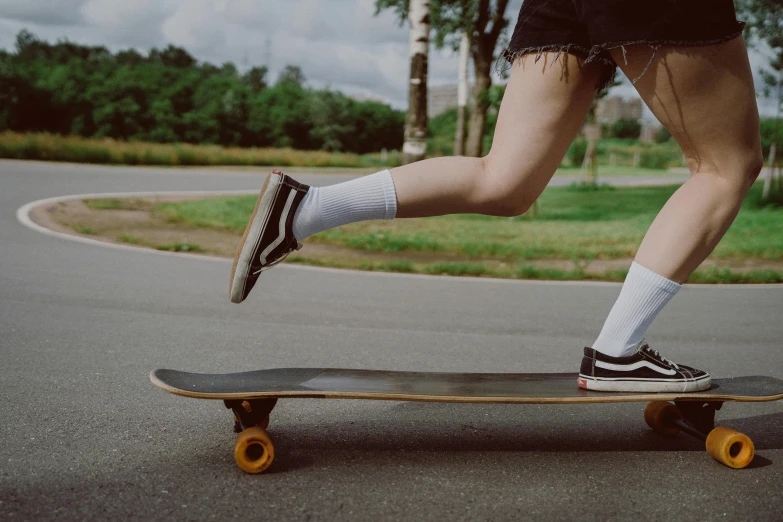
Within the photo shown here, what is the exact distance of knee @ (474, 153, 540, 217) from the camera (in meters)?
2.32

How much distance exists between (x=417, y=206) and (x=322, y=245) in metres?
5.85

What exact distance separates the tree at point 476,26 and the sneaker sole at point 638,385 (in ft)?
46.1

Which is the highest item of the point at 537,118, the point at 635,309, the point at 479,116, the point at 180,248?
the point at 479,116

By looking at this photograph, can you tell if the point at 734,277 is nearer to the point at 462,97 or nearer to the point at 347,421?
the point at 347,421

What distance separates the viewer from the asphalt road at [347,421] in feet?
6.32

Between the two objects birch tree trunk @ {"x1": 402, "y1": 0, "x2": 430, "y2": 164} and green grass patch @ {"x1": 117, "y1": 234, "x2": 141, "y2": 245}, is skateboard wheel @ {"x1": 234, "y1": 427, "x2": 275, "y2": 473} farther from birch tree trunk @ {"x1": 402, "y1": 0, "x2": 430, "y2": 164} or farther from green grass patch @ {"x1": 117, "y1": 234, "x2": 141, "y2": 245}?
birch tree trunk @ {"x1": 402, "y1": 0, "x2": 430, "y2": 164}

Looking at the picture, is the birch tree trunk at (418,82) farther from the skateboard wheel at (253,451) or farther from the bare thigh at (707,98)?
the skateboard wheel at (253,451)

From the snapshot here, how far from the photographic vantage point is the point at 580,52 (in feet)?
7.30

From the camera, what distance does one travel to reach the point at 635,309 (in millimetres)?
2299

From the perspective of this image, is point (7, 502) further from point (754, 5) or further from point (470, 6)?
point (470, 6)

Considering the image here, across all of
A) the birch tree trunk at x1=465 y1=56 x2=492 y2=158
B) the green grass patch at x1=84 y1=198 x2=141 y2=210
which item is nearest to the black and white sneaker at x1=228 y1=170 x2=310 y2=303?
the green grass patch at x1=84 y1=198 x2=141 y2=210

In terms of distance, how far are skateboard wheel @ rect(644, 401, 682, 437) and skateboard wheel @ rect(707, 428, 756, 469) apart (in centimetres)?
28

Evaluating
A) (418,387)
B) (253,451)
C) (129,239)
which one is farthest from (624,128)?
(253,451)

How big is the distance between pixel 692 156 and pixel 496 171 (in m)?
0.60
